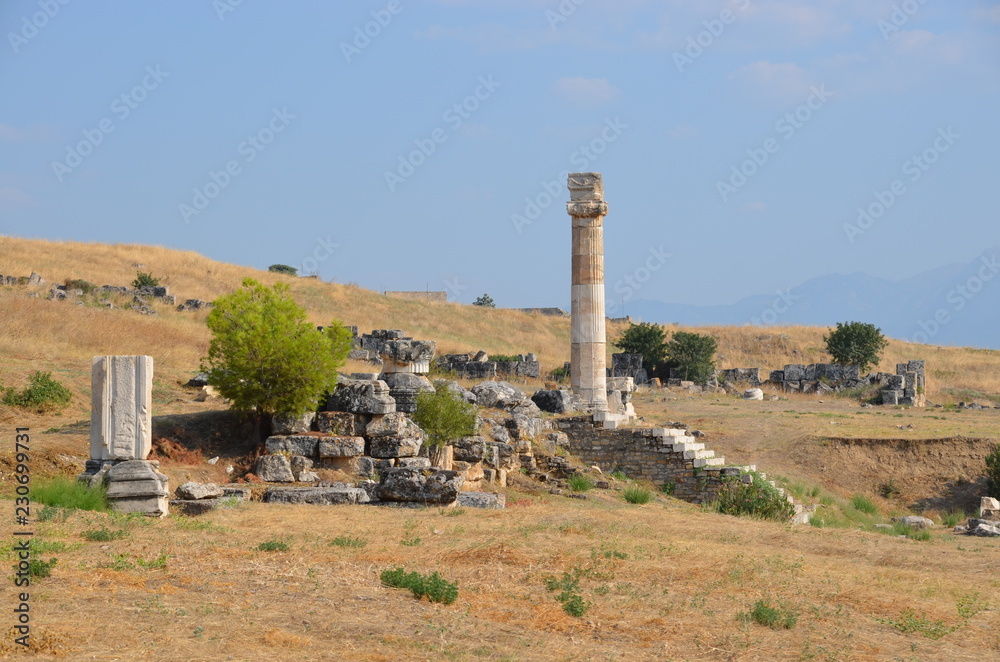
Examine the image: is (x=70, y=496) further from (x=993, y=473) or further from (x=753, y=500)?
(x=993, y=473)

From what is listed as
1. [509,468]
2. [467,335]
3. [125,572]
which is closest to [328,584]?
[125,572]

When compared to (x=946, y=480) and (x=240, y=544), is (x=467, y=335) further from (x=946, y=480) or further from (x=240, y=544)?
(x=240, y=544)

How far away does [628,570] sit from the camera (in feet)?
34.4

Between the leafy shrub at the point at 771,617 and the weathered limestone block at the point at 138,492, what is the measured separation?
24.1 feet

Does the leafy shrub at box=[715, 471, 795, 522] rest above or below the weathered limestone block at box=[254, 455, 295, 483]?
below

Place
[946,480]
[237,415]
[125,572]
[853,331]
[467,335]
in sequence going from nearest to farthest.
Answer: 1. [125,572]
2. [237,415]
3. [946,480]
4. [853,331]
5. [467,335]

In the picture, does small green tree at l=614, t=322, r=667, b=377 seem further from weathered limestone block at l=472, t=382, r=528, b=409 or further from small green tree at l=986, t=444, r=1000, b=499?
small green tree at l=986, t=444, r=1000, b=499

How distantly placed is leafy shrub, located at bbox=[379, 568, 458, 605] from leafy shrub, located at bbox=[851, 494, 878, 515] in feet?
44.0

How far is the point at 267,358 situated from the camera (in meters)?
16.9

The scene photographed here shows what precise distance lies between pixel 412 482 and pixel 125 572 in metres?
5.81

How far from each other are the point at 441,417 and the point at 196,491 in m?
5.16

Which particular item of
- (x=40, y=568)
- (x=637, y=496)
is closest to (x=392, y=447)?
(x=637, y=496)

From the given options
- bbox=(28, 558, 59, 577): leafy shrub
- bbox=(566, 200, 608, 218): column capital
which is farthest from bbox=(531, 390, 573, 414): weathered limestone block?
bbox=(28, 558, 59, 577): leafy shrub

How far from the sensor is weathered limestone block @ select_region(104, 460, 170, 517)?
505 inches
